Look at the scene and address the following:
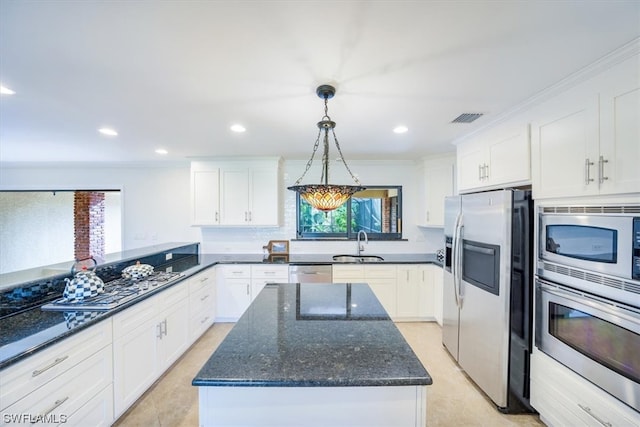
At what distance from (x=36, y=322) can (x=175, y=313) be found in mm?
1110

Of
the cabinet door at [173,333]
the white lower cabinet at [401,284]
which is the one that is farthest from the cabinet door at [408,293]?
the cabinet door at [173,333]

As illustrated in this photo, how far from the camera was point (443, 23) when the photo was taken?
1.19 meters

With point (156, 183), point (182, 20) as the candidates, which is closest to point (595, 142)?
point (182, 20)

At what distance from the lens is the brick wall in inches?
204

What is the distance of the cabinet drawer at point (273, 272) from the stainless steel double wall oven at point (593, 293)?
2.61m

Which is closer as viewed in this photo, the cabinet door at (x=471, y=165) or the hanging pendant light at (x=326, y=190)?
the hanging pendant light at (x=326, y=190)

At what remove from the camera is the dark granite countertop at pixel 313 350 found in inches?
40.2

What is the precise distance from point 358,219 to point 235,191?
1.97 m

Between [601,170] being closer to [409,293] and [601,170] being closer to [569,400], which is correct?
[569,400]

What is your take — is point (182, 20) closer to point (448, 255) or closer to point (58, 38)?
point (58, 38)

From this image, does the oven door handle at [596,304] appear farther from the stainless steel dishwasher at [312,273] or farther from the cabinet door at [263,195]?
the cabinet door at [263,195]

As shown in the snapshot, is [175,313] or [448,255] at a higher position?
[448,255]

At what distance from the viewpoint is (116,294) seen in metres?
2.03

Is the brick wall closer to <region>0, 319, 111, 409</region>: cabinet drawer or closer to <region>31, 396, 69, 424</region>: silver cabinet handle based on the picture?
<region>0, 319, 111, 409</region>: cabinet drawer
